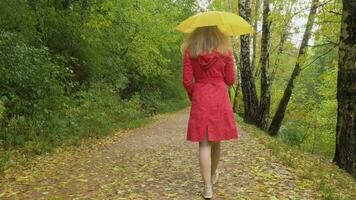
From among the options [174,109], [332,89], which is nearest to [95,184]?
[332,89]

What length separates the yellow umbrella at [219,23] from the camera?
4.93 m

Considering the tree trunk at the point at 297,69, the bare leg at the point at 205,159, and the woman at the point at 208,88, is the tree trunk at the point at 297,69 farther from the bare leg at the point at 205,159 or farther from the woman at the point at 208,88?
the bare leg at the point at 205,159

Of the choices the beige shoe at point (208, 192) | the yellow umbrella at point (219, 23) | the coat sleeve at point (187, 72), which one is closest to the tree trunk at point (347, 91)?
the yellow umbrella at point (219, 23)

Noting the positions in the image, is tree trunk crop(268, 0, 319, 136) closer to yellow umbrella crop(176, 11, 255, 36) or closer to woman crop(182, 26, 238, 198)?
yellow umbrella crop(176, 11, 255, 36)

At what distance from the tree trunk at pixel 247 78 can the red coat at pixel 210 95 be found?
10.1 metres

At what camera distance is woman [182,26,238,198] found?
500 cm

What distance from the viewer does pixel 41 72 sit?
33.1 feet

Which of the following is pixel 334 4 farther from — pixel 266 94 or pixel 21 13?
pixel 21 13

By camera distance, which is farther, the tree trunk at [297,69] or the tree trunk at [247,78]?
the tree trunk at [247,78]

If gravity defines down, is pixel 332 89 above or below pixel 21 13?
below

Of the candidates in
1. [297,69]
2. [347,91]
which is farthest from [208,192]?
[297,69]

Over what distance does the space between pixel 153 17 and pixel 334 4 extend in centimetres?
1027

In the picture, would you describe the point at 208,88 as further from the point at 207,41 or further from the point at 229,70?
the point at 207,41

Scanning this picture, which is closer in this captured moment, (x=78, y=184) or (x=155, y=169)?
(x=78, y=184)
